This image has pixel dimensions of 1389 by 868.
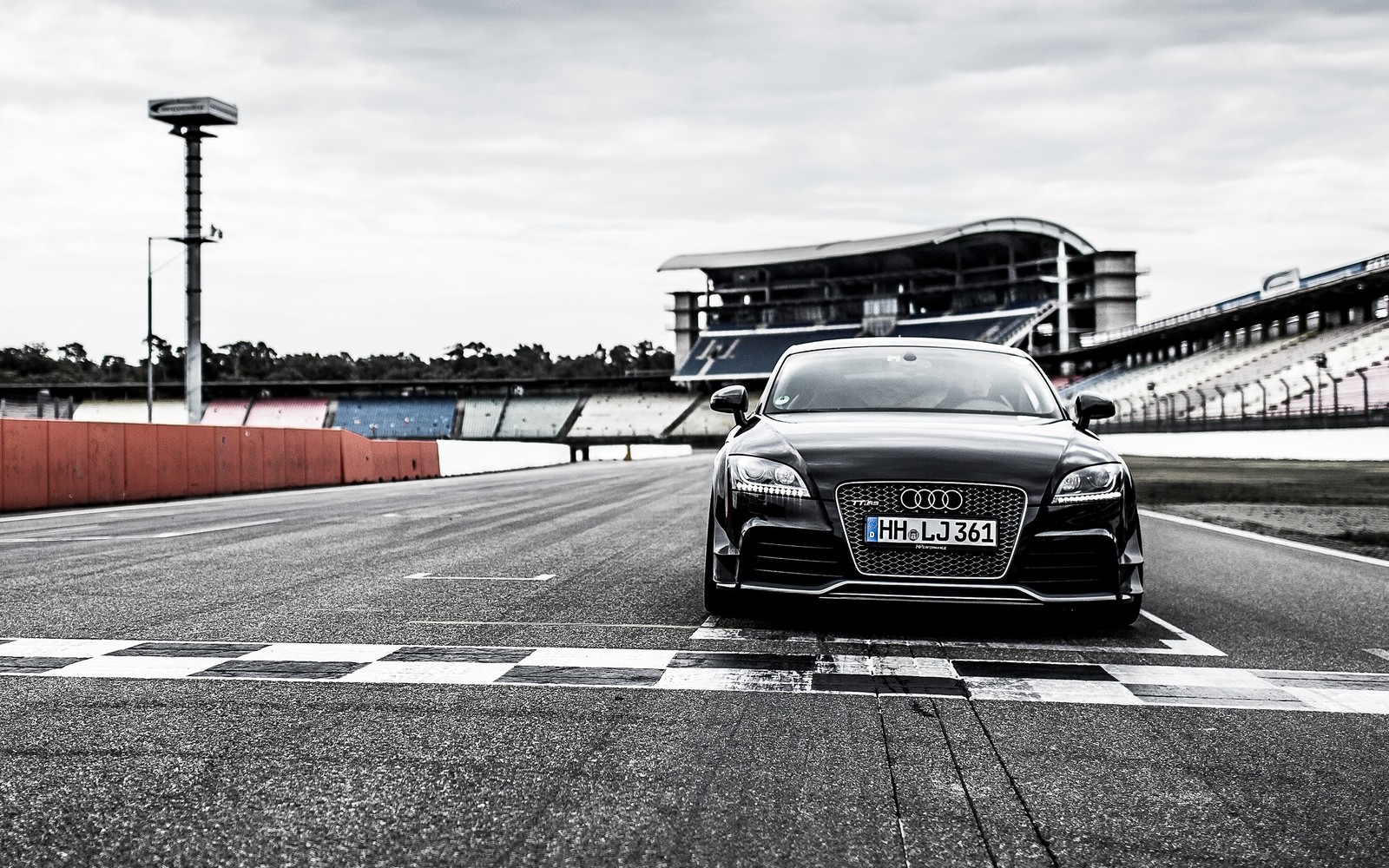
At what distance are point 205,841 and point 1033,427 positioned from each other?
4.22 meters

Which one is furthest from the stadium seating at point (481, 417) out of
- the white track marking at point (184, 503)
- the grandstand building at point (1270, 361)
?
the white track marking at point (184, 503)

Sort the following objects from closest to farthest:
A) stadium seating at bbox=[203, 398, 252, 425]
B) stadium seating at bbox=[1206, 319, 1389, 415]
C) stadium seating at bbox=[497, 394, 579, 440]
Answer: stadium seating at bbox=[1206, 319, 1389, 415]
stadium seating at bbox=[497, 394, 579, 440]
stadium seating at bbox=[203, 398, 252, 425]

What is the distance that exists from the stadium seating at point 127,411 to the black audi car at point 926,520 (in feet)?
314

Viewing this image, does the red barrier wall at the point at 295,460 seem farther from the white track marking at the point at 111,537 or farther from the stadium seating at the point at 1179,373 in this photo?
the stadium seating at the point at 1179,373

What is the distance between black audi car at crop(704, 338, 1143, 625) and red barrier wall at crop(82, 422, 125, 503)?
1444 cm

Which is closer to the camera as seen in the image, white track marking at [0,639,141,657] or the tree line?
white track marking at [0,639,141,657]

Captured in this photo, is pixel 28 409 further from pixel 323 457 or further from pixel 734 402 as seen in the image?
pixel 734 402

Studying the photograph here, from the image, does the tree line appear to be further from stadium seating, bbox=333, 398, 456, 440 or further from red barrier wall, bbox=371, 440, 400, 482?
red barrier wall, bbox=371, 440, 400, 482

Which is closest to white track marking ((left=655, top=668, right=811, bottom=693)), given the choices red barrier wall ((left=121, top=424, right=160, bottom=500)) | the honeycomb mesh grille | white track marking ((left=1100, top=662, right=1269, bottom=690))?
the honeycomb mesh grille

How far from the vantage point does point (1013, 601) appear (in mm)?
4777

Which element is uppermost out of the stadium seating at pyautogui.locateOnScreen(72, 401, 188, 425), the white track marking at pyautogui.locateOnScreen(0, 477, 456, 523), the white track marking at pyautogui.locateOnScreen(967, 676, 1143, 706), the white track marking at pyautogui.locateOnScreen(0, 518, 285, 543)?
the stadium seating at pyautogui.locateOnScreen(72, 401, 188, 425)

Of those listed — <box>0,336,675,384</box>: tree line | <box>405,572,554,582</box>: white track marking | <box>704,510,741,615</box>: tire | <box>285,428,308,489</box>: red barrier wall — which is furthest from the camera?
<box>0,336,675,384</box>: tree line

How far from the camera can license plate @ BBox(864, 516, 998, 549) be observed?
15.7 ft

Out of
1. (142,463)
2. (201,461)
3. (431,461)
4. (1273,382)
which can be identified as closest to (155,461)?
(142,463)
